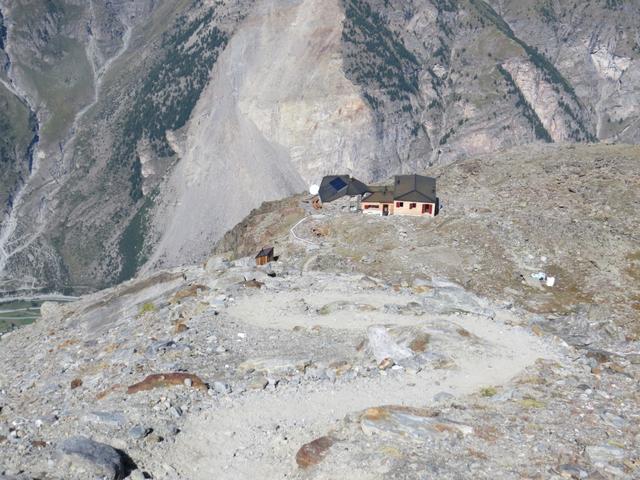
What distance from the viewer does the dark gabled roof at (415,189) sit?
75.4m

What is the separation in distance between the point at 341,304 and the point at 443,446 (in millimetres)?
18622

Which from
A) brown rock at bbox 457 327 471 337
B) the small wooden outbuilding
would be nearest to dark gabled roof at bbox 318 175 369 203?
the small wooden outbuilding

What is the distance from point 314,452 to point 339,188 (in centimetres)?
6544

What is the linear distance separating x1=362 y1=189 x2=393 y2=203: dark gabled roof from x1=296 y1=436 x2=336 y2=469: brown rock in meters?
52.9

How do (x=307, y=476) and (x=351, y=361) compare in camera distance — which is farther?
(x=351, y=361)

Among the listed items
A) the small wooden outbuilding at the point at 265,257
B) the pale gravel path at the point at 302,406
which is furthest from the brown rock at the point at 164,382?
the small wooden outbuilding at the point at 265,257

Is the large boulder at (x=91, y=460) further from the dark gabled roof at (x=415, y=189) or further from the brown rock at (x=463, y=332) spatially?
the dark gabled roof at (x=415, y=189)

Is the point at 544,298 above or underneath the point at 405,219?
underneath

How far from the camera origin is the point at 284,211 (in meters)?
91.1

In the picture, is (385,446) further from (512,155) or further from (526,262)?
(512,155)

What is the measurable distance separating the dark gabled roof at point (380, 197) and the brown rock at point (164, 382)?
1896 inches

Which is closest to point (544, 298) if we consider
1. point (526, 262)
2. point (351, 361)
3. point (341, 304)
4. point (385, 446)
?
point (526, 262)

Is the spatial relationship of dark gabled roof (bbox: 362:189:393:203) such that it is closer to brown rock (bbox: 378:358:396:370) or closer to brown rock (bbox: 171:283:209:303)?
brown rock (bbox: 171:283:209:303)

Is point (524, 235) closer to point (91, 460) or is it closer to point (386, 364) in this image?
point (386, 364)
